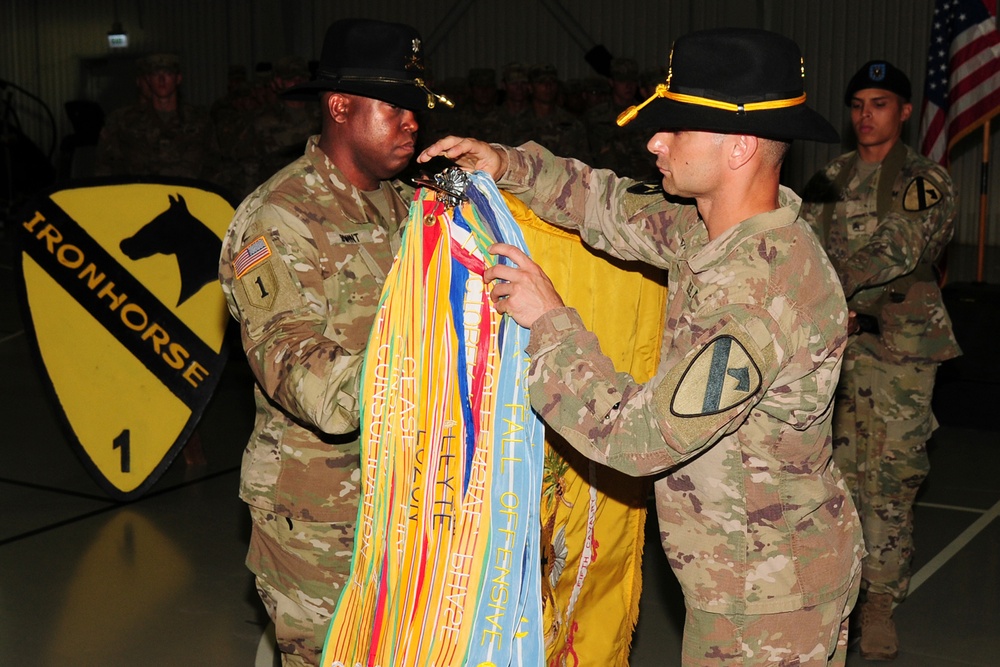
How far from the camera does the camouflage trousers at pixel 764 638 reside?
1.91 m

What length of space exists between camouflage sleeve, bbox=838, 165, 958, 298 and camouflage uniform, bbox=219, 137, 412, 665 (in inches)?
64.1

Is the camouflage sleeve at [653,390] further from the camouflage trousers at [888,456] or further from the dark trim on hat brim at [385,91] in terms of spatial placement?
the camouflage trousers at [888,456]

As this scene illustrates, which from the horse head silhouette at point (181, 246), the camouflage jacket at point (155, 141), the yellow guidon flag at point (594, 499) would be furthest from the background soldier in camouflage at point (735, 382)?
the camouflage jacket at point (155, 141)

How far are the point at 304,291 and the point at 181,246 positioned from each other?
8.54ft

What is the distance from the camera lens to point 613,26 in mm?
13281

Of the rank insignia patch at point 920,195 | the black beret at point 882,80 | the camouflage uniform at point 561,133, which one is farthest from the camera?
the camouflage uniform at point 561,133

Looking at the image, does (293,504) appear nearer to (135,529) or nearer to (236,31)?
(135,529)

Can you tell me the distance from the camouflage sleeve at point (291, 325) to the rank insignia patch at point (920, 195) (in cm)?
208

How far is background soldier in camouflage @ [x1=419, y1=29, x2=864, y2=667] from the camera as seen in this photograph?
175cm

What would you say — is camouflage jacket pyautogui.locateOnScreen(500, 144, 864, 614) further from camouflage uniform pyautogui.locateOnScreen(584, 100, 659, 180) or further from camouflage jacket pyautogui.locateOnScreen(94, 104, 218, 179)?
camouflage uniform pyautogui.locateOnScreen(584, 100, 659, 180)

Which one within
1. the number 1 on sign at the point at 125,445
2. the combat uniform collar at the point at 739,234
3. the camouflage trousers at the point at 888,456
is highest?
the combat uniform collar at the point at 739,234

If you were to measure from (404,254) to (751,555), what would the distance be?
31.0 inches

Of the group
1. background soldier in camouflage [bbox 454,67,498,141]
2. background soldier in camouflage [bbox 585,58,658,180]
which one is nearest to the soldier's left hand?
background soldier in camouflage [bbox 585,58,658,180]

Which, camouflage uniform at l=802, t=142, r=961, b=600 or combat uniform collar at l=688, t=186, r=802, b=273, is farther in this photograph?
camouflage uniform at l=802, t=142, r=961, b=600
